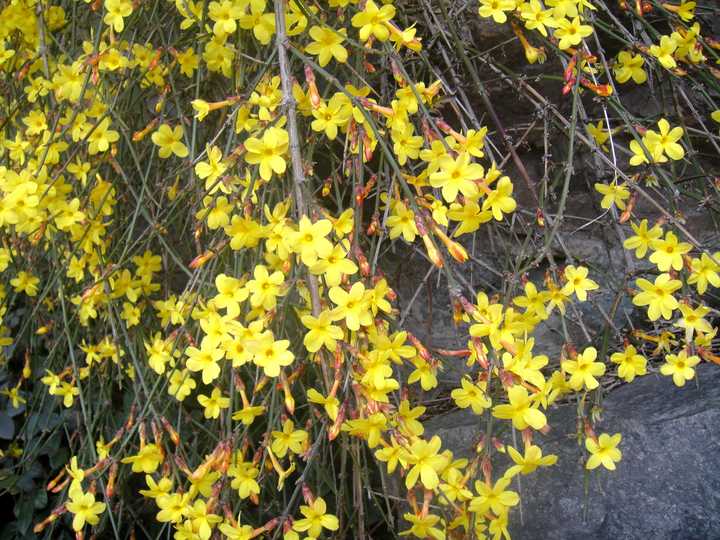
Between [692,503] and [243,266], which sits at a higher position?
[243,266]

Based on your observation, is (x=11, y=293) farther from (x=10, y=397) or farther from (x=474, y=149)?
(x=474, y=149)

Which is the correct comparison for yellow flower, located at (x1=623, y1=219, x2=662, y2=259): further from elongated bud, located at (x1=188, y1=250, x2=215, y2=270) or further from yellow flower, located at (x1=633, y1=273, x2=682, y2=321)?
elongated bud, located at (x1=188, y1=250, x2=215, y2=270)

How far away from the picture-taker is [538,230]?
1748 mm

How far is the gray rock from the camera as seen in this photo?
150cm

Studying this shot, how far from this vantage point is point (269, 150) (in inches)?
45.4

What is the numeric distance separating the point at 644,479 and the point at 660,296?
532 mm

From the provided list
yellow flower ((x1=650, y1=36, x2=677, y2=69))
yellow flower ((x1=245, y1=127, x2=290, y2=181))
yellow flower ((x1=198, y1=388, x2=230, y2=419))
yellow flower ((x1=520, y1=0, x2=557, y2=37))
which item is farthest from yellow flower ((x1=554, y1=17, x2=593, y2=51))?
yellow flower ((x1=198, y1=388, x2=230, y2=419))

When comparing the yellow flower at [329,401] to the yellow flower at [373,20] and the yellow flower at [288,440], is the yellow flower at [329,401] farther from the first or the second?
the yellow flower at [373,20]

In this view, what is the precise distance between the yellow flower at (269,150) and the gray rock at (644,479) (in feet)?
2.28

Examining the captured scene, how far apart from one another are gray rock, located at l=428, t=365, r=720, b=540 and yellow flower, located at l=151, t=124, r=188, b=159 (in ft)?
2.77

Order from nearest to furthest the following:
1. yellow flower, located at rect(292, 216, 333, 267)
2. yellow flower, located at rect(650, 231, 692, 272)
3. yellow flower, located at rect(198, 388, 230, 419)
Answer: yellow flower, located at rect(292, 216, 333, 267), yellow flower, located at rect(650, 231, 692, 272), yellow flower, located at rect(198, 388, 230, 419)

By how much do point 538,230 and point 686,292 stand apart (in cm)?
49

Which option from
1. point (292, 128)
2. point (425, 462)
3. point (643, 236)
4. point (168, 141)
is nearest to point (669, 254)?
point (643, 236)

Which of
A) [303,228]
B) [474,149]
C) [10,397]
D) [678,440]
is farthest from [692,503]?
[10,397]
